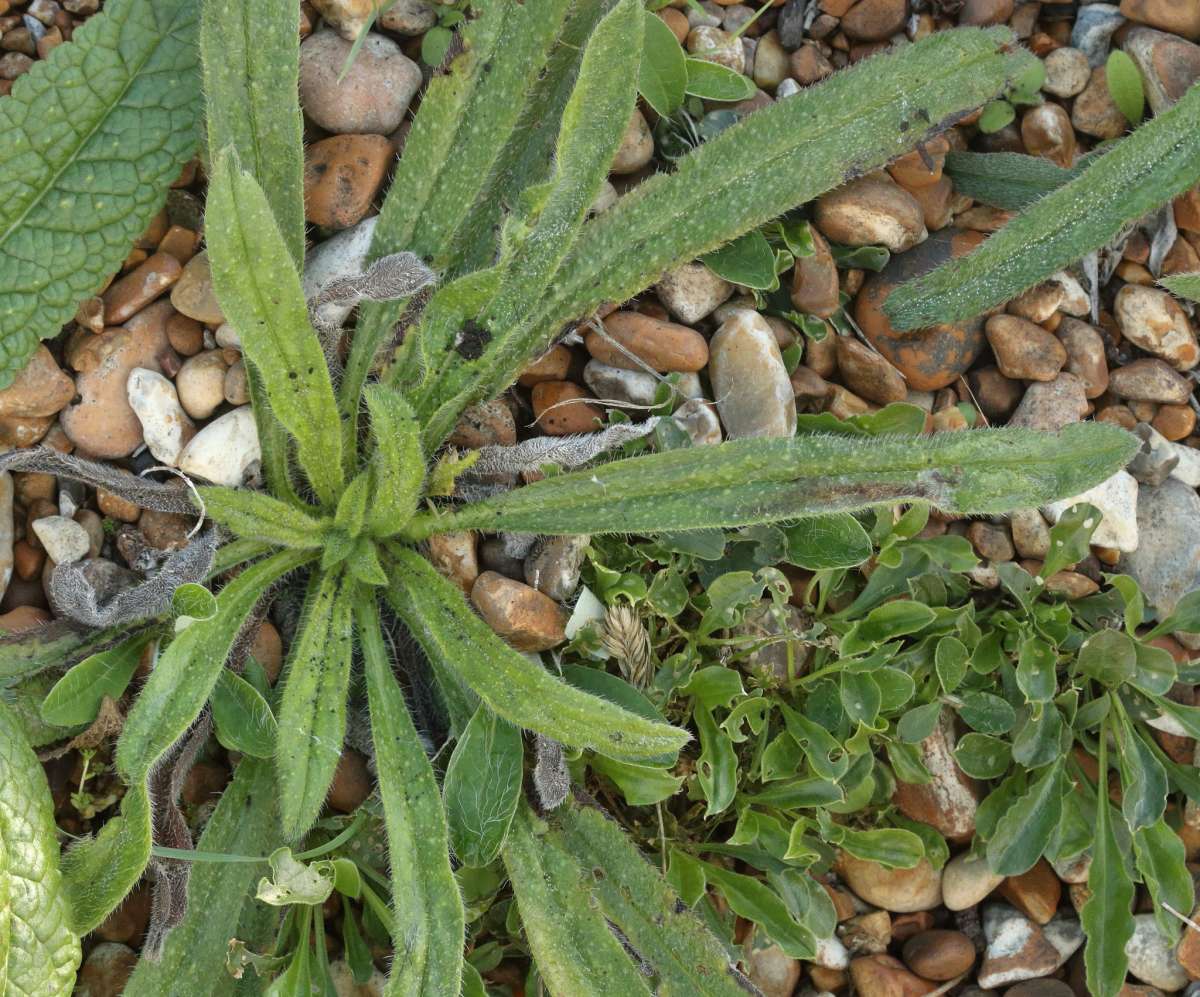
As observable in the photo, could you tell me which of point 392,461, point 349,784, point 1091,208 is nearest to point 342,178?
point 392,461

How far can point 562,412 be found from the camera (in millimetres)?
2570

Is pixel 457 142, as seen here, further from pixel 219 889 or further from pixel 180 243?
pixel 219 889

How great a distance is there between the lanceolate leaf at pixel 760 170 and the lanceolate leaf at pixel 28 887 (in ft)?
3.18

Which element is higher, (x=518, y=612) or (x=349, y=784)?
(x=518, y=612)

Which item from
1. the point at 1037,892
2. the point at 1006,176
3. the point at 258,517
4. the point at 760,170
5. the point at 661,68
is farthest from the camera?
the point at 1006,176

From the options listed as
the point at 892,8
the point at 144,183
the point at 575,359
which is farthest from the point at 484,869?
the point at 892,8

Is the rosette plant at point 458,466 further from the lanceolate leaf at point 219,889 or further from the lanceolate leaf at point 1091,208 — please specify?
the lanceolate leaf at point 1091,208

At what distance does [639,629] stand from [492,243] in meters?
0.87

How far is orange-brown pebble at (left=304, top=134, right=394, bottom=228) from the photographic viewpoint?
2.46 meters

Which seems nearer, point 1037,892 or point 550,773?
point 550,773

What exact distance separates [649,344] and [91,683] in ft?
4.33

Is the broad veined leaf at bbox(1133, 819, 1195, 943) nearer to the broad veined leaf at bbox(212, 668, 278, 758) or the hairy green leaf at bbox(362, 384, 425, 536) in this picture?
the hairy green leaf at bbox(362, 384, 425, 536)

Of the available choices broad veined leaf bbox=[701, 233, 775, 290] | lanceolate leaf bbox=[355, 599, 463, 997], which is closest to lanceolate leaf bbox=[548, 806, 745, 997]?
lanceolate leaf bbox=[355, 599, 463, 997]

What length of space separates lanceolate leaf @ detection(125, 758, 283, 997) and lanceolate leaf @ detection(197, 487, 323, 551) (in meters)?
0.44
